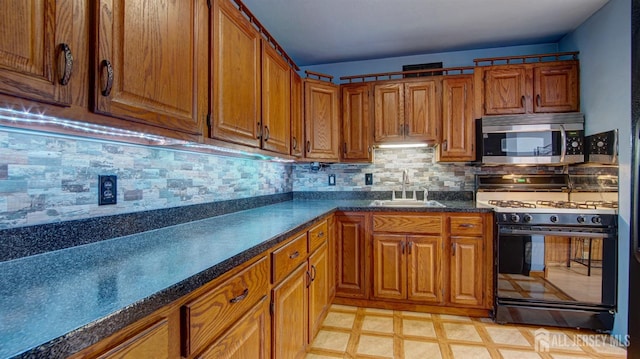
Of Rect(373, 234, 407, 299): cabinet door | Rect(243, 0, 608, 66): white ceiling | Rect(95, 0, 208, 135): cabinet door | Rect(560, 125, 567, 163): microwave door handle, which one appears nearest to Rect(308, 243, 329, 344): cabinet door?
Rect(373, 234, 407, 299): cabinet door

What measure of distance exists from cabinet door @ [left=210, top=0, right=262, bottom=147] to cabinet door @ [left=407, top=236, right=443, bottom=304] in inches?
61.8

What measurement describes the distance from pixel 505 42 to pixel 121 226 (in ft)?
10.9

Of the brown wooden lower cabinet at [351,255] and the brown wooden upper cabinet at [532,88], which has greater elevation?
the brown wooden upper cabinet at [532,88]

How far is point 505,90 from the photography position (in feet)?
8.50

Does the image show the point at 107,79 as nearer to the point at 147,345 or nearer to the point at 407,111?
the point at 147,345

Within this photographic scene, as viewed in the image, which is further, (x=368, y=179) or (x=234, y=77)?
(x=368, y=179)

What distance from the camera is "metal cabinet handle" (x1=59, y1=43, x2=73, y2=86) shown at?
2.38 feet

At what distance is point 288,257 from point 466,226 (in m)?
A: 1.61

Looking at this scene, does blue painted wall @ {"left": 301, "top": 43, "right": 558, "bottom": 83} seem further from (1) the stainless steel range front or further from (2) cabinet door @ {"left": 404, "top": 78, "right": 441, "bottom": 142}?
(1) the stainless steel range front

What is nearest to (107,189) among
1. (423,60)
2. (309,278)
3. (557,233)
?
(309,278)

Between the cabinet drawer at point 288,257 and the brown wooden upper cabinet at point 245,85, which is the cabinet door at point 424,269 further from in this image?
the brown wooden upper cabinet at point 245,85

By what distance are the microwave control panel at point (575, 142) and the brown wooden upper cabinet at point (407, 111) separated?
3.29 ft

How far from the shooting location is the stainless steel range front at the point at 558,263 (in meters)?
2.10

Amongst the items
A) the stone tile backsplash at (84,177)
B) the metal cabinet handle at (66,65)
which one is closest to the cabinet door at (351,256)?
the stone tile backsplash at (84,177)
